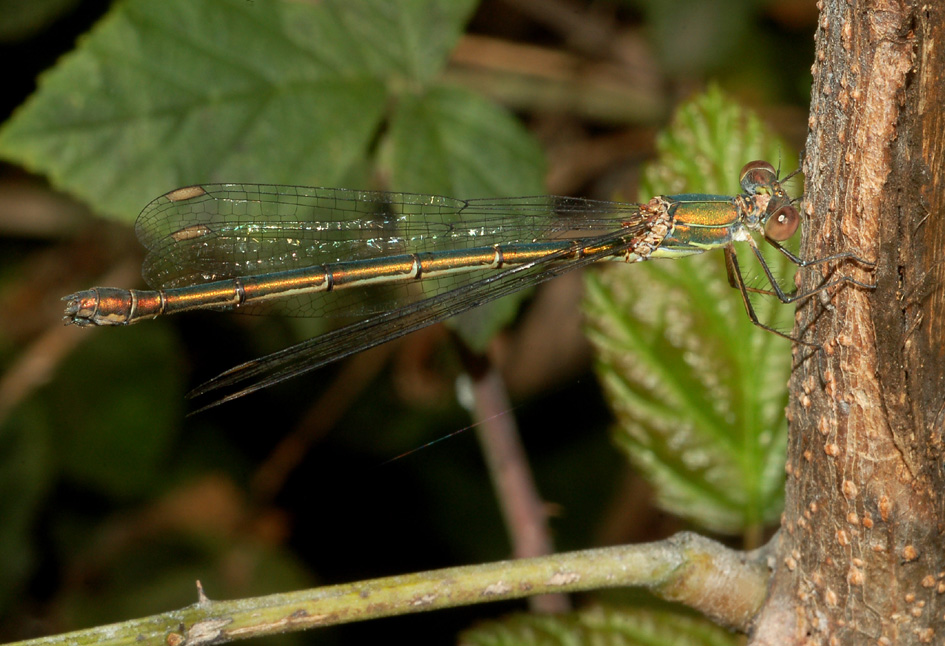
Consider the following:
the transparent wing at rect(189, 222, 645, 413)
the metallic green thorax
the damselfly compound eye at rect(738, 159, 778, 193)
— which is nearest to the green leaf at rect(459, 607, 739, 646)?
the transparent wing at rect(189, 222, 645, 413)

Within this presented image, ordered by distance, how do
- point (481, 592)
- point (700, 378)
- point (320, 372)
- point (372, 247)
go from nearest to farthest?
point (481, 592) < point (700, 378) < point (372, 247) < point (320, 372)

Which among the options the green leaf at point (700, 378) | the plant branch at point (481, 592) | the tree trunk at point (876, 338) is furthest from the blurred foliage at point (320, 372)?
the tree trunk at point (876, 338)

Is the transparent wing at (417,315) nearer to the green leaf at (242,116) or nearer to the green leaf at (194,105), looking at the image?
the green leaf at (242,116)

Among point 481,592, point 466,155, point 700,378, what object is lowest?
point 481,592

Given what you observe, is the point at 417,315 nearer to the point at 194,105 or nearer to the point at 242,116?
the point at 242,116

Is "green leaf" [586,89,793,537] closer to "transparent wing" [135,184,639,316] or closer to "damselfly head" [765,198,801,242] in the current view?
"damselfly head" [765,198,801,242]

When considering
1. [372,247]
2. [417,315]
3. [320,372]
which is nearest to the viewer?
[417,315]

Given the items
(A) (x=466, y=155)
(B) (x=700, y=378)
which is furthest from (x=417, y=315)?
(B) (x=700, y=378)
